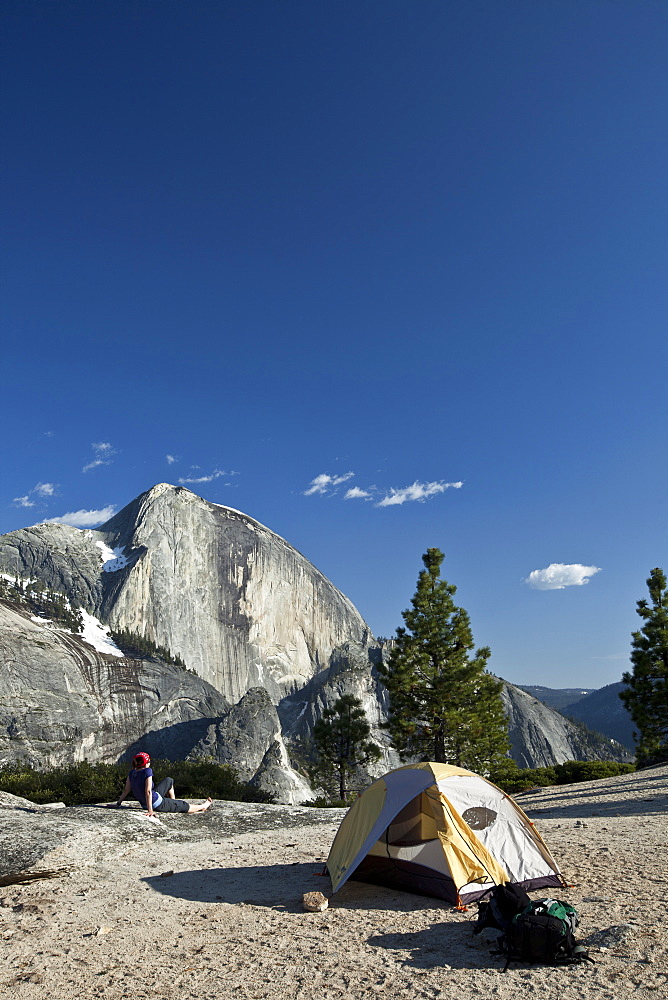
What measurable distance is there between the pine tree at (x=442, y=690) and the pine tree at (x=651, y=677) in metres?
6.15

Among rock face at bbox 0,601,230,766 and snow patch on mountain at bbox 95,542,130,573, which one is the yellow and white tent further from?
snow patch on mountain at bbox 95,542,130,573

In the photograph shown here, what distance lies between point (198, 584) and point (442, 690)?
105 metres

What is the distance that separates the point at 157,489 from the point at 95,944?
439 feet

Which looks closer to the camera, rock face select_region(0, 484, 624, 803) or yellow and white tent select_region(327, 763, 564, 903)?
yellow and white tent select_region(327, 763, 564, 903)

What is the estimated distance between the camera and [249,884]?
9.02 metres

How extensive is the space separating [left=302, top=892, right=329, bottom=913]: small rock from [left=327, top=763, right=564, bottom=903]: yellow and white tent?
402 mm

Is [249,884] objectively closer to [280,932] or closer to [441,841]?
[280,932]

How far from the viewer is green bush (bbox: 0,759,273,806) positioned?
1752 centimetres

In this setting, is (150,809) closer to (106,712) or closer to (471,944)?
(471,944)

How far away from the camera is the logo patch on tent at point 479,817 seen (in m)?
8.51

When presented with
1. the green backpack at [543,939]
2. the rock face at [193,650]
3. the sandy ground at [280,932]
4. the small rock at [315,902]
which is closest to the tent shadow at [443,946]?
the sandy ground at [280,932]

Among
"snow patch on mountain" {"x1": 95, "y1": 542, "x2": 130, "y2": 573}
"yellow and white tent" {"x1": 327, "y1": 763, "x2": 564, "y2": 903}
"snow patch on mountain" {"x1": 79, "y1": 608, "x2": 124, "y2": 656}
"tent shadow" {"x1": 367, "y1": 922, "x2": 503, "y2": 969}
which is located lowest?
"tent shadow" {"x1": 367, "y1": 922, "x2": 503, "y2": 969}

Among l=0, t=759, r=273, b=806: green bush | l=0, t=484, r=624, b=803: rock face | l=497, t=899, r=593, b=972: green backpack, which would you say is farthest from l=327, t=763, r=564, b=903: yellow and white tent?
l=0, t=484, r=624, b=803: rock face

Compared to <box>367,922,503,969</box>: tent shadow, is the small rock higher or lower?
higher
